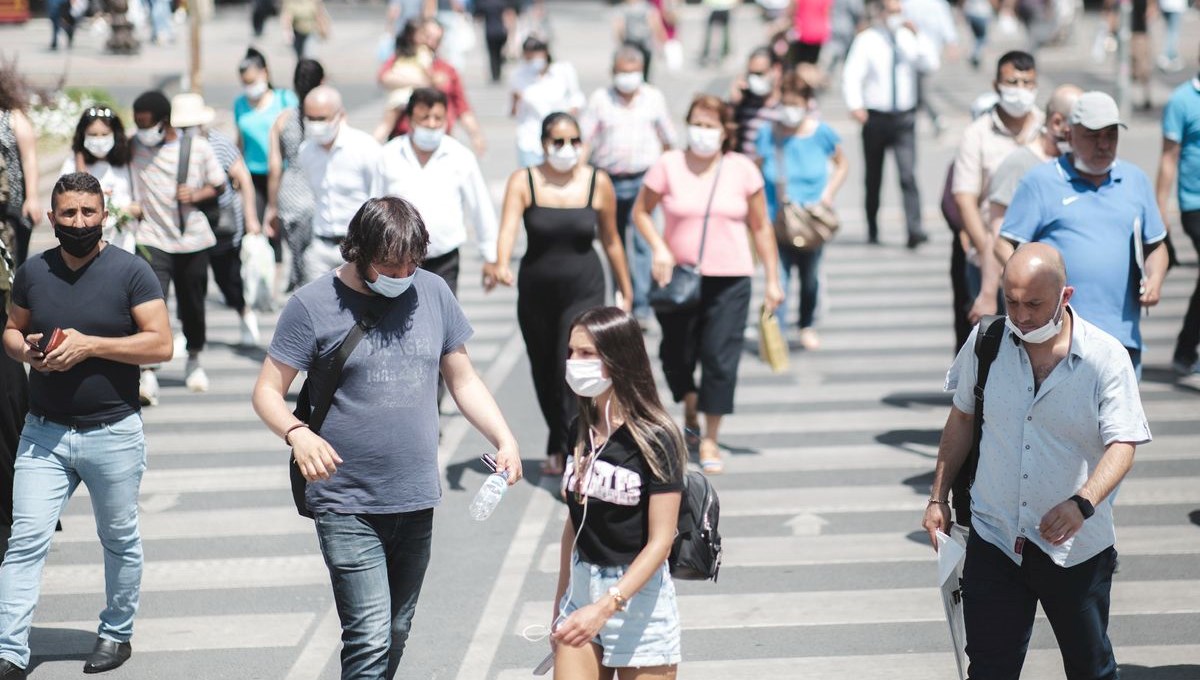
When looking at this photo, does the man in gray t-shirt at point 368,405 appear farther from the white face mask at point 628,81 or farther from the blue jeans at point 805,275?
the white face mask at point 628,81

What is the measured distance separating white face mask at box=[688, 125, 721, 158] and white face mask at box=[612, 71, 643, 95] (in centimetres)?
334

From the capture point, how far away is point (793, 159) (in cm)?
1181

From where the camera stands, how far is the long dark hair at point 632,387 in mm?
4707

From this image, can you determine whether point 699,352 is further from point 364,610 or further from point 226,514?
point 364,610

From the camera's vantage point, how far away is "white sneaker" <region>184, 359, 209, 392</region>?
10.8 m

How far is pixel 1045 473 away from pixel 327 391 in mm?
2198

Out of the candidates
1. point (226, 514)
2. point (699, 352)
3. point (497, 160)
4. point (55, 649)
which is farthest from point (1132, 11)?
point (55, 649)

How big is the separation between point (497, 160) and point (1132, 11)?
8.65m

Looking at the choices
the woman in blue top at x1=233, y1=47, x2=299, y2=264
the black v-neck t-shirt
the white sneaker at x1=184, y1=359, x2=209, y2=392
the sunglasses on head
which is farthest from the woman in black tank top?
the woman in blue top at x1=233, y1=47, x2=299, y2=264

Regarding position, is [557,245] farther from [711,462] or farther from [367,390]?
[367,390]

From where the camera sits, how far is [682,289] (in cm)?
895

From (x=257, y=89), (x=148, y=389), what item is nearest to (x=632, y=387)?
(x=148, y=389)

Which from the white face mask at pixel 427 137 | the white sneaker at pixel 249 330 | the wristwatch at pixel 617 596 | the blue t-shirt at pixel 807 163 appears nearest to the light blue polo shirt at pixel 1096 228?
the wristwatch at pixel 617 596

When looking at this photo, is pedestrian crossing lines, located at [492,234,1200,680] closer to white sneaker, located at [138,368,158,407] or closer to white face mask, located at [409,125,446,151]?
white face mask, located at [409,125,446,151]
